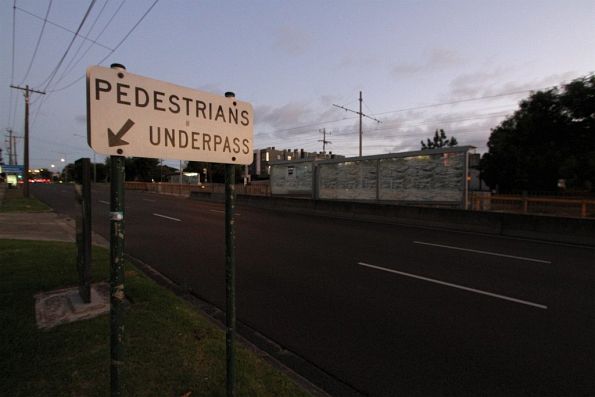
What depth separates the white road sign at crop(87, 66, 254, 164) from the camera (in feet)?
6.34

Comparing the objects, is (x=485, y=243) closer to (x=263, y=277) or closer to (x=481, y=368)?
(x=263, y=277)

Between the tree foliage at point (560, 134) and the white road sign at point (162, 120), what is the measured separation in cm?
2771

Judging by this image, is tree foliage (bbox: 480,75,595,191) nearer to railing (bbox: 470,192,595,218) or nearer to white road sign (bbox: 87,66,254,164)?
railing (bbox: 470,192,595,218)

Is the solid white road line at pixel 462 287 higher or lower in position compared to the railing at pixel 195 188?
lower

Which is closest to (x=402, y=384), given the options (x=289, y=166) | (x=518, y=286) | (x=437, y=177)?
(x=518, y=286)

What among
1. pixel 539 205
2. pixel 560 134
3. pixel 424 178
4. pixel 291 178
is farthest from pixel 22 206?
pixel 560 134

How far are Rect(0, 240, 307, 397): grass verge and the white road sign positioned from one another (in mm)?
1966

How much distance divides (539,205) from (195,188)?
35214 millimetres

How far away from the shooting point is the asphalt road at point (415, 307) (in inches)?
142

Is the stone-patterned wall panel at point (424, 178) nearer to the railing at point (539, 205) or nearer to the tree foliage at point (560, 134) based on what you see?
the railing at point (539, 205)

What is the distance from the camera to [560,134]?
26.9 m

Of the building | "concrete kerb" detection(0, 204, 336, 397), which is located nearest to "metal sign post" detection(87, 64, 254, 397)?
"concrete kerb" detection(0, 204, 336, 397)

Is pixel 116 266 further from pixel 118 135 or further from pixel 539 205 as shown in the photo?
pixel 539 205

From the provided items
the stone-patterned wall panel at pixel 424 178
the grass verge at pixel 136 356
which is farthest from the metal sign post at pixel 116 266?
the stone-patterned wall panel at pixel 424 178
